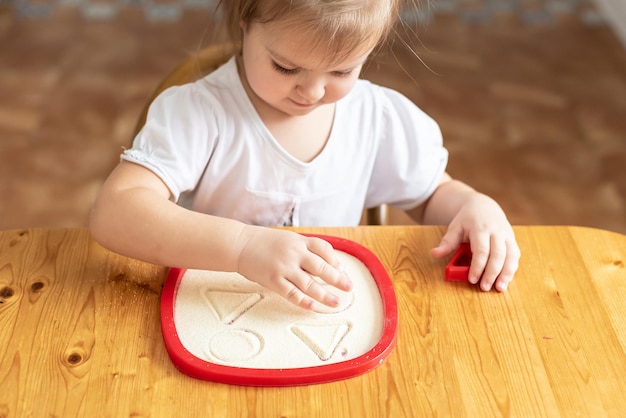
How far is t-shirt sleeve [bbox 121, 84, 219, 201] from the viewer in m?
0.95

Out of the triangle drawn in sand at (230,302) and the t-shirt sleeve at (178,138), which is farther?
the t-shirt sleeve at (178,138)

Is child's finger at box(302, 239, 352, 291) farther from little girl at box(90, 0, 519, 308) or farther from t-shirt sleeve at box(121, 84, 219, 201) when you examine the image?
t-shirt sleeve at box(121, 84, 219, 201)

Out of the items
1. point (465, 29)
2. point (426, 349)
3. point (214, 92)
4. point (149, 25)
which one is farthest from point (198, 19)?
point (426, 349)

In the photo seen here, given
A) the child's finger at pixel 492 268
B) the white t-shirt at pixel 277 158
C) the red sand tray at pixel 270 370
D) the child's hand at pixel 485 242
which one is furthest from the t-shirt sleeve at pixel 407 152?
the red sand tray at pixel 270 370

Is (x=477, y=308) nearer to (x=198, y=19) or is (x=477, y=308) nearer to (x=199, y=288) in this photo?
(x=199, y=288)

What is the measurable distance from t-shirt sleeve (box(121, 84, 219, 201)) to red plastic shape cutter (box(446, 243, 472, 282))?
337 millimetres

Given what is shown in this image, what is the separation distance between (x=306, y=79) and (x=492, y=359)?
0.36m

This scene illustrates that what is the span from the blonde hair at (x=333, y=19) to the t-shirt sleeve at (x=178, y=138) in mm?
159

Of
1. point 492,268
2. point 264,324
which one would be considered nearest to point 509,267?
point 492,268

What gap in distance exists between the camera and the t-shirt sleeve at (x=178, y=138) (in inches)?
37.2

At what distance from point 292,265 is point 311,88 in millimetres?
213

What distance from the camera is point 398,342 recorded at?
2.55 ft

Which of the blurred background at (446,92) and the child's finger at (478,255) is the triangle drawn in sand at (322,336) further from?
the blurred background at (446,92)

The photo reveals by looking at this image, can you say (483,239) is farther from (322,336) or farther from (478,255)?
(322,336)
